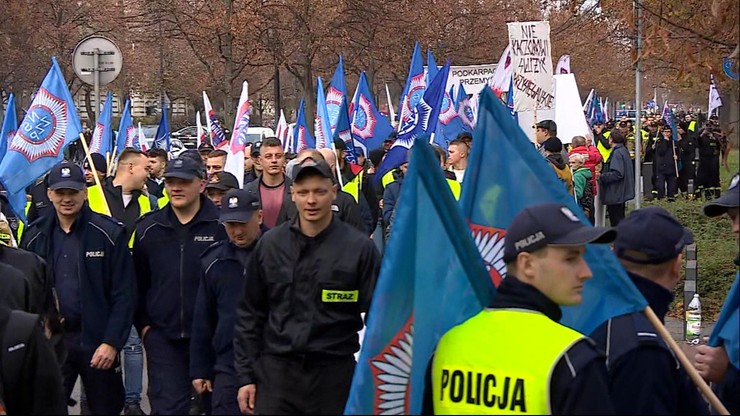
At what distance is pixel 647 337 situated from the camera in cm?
390

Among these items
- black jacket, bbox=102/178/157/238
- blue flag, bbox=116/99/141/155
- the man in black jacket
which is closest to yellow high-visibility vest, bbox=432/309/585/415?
black jacket, bbox=102/178/157/238

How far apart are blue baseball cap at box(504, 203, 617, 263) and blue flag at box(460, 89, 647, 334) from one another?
912mm

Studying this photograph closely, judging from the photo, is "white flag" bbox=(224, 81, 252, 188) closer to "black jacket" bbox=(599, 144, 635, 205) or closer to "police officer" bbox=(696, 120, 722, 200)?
"black jacket" bbox=(599, 144, 635, 205)

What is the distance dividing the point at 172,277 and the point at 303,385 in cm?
182

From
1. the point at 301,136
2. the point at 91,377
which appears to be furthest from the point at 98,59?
the point at 91,377

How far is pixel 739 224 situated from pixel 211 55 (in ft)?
91.6

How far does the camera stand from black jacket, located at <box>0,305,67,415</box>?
164 inches

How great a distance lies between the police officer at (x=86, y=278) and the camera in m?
7.16

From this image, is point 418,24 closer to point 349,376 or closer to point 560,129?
point 560,129

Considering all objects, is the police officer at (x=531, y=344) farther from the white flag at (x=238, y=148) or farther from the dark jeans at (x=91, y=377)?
the white flag at (x=238, y=148)

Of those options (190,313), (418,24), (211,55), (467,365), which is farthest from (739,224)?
(418,24)

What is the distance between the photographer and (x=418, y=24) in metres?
34.8

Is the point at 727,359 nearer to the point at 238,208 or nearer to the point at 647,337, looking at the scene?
the point at 647,337

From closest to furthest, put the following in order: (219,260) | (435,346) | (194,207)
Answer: (435,346) → (219,260) → (194,207)
